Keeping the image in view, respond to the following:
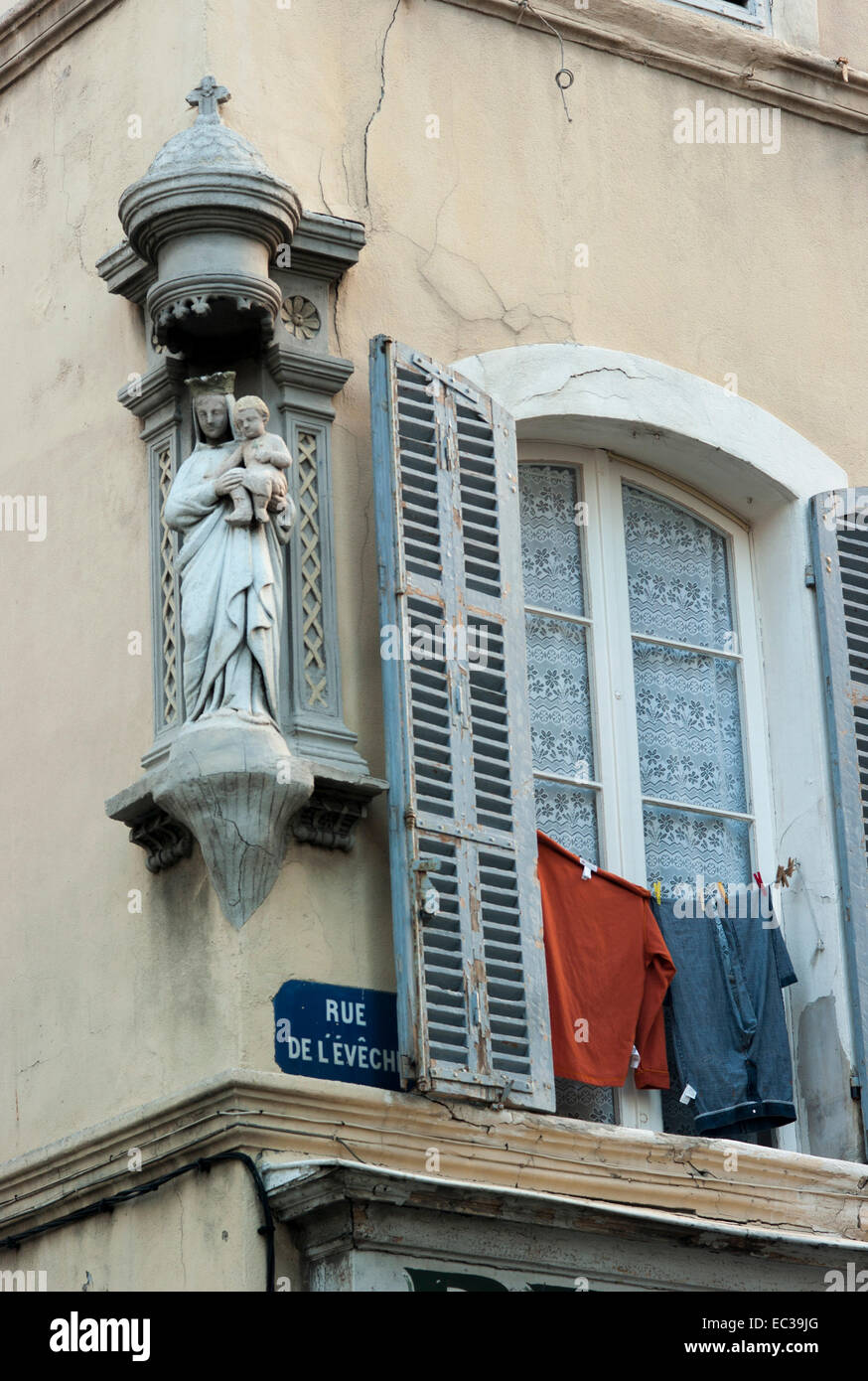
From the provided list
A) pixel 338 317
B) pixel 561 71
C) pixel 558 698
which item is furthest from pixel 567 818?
pixel 561 71

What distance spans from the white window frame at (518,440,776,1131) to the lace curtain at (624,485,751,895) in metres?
0.04

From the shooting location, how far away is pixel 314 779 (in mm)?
9914

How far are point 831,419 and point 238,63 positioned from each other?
2.75m

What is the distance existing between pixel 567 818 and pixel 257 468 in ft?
6.02

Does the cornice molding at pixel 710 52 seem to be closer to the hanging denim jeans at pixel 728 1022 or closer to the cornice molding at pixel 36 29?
the cornice molding at pixel 36 29

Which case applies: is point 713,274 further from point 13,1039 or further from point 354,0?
point 13,1039

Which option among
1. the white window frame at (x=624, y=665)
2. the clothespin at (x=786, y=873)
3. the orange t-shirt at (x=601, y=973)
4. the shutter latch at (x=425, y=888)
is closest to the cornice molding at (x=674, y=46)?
the white window frame at (x=624, y=665)

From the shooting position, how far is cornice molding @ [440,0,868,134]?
11875 millimetres

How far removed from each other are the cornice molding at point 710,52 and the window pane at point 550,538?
68.1 inches

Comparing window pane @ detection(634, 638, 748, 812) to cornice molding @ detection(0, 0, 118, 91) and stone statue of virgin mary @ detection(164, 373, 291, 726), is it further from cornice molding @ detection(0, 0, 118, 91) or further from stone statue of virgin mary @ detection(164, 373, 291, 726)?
cornice molding @ detection(0, 0, 118, 91)

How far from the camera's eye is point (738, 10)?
12.5 metres

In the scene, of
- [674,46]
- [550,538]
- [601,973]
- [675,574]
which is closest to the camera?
[601,973]

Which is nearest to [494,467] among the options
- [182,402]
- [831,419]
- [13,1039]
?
[182,402]

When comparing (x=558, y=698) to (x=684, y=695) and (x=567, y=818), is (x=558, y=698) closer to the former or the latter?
(x=567, y=818)
